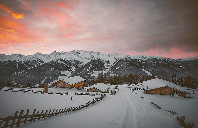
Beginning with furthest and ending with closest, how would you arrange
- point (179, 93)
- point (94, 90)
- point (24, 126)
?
point (94, 90) → point (179, 93) → point (24, 126)

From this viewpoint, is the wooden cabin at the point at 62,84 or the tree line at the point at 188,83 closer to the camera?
the wooden cabin at the point at 62,84

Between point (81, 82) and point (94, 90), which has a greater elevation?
point (81, 82)

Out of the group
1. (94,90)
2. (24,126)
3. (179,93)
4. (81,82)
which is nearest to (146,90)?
(179,93)

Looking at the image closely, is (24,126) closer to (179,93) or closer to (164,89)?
(164,89)

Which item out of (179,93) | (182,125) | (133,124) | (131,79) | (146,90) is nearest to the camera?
(133,124)

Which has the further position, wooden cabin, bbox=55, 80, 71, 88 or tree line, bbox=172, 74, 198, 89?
tree line, bbox=172, 74, 198, 89

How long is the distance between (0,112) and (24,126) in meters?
7.84

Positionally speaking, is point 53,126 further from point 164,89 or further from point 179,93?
point 179,93

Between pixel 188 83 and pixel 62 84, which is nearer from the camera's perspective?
pixel 62 84

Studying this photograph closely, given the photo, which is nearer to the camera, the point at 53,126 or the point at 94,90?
the point at 53,126

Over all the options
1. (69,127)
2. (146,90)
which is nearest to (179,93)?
(146,90)

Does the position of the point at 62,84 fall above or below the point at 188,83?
below

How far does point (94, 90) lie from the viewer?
61469 millimetres

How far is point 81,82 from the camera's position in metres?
61.5
